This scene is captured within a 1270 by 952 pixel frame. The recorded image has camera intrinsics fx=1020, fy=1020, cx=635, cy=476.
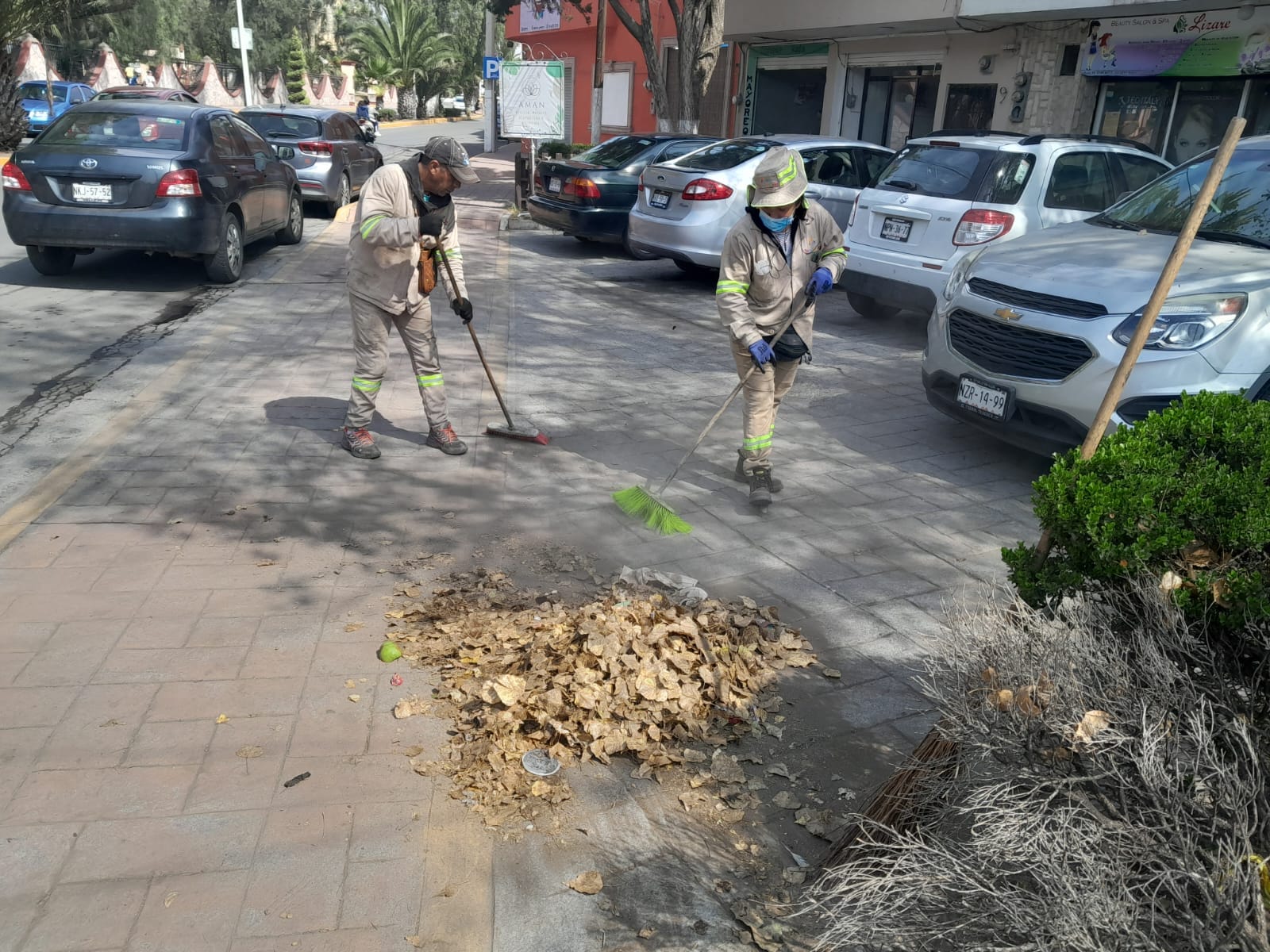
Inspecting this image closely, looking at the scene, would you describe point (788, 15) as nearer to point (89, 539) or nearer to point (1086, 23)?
point (1086, 23)

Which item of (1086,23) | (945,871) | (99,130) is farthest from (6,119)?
(945,871)

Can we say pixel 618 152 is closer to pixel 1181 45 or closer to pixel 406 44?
pixel 1181 45

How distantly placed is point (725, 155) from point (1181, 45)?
6.80 m

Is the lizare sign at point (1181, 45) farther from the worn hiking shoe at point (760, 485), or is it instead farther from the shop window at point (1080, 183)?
the worn hiking shoe at point (760, 485)

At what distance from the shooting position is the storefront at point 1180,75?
12.9 m

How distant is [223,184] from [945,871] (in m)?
10.4

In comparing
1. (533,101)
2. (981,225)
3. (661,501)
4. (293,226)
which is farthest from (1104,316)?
(533,101)

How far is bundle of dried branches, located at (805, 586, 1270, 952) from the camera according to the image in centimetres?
193

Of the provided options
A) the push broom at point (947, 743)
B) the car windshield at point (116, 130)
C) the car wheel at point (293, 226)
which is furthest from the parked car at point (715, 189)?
the push broom at point (947, 743)

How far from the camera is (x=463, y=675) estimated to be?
155 inches

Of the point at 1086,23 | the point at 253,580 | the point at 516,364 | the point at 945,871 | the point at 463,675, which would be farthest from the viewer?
the point at 1086,23

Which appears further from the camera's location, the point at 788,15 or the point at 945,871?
the point at 788,15

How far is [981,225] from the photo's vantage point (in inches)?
338

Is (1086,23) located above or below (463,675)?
above
